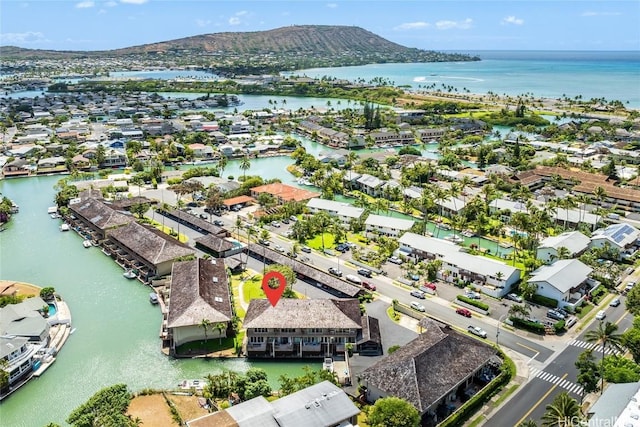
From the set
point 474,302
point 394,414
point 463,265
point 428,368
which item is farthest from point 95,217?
point 394,414

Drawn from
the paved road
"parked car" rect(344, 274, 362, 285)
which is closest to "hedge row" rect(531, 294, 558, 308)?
the paved road

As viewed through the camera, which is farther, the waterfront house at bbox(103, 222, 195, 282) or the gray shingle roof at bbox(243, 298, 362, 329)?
the waterfront house at bbox(103, 222, 195, 282)

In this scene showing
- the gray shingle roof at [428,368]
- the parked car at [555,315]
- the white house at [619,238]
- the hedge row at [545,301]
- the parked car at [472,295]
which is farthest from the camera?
the white house at [619,238]

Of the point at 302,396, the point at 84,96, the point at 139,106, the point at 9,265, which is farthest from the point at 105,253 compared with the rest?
the point at 84,96

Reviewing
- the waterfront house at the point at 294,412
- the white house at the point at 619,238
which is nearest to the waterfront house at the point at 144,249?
the waterfront house at the point at 294,412

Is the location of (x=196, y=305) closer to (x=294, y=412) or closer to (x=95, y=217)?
(x=294, y=412)

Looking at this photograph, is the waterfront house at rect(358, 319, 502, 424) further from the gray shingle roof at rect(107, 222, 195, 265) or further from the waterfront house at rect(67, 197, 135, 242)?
the waterfront house at rect(67, 197, 135, 242)

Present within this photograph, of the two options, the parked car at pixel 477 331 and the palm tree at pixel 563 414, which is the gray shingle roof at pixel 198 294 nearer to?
the parked car at pixel 477 331

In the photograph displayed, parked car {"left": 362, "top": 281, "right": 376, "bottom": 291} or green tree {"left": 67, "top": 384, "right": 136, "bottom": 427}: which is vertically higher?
green tree {"left": 67, "top": 384, "right": 136, "bottom": 427}
